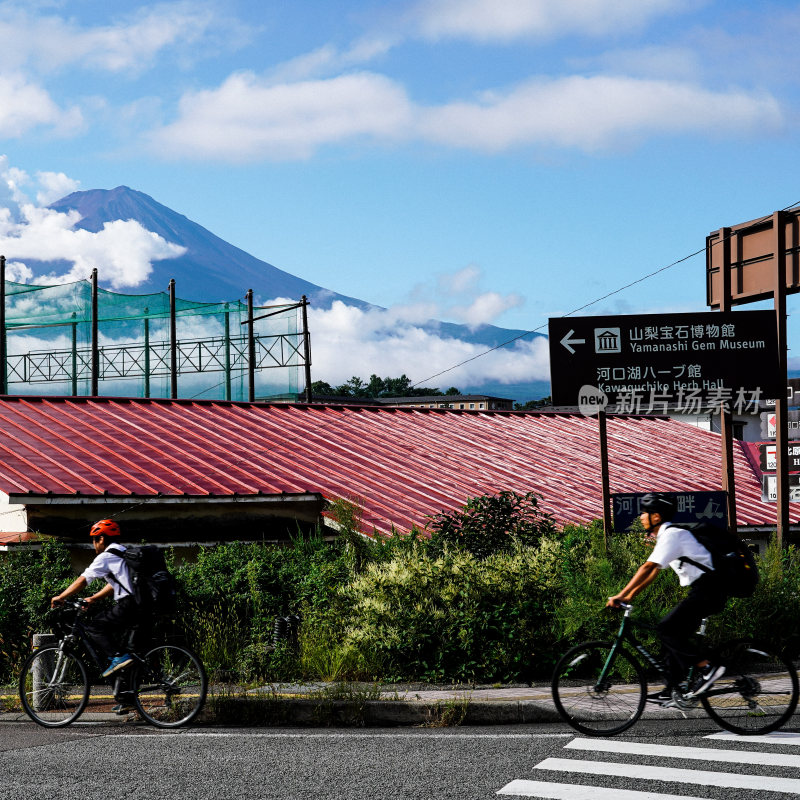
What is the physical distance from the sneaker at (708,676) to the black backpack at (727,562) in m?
0.59

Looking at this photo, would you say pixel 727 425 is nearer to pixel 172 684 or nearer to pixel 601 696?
pixel 601 696

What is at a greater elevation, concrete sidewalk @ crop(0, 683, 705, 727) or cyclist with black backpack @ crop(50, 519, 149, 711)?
cyclist with black backpack @ crop(50, 519, 149, 711)

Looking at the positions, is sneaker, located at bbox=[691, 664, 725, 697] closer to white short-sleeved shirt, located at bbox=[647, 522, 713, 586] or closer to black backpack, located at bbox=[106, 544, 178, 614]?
white short-sleeved shirt, located at bbox=[647, 522, 713, 586]

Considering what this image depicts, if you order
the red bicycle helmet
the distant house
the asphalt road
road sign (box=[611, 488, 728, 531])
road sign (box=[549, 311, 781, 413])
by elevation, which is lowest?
the asphalt road

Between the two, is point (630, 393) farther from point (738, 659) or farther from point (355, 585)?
point (738, 659)

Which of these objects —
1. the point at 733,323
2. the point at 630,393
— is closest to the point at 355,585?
the point at 630,393

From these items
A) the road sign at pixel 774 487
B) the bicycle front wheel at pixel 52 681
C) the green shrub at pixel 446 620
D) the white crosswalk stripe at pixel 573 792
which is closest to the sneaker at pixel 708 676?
the white crosswalk stripe at pixel 573 792

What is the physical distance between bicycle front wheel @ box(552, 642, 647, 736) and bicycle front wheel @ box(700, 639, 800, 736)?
563 mm

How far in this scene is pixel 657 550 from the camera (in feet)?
25.3

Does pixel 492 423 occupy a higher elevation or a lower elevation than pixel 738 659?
higher

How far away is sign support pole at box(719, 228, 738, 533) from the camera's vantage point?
14.2 metres

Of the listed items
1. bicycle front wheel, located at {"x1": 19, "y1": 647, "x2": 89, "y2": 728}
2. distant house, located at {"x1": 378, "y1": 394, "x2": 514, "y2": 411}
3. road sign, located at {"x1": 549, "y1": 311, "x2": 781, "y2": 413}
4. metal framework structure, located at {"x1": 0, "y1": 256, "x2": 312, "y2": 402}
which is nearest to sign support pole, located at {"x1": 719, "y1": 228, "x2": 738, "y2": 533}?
road sign, located at {"x1": 549, "y1": 311, "x2": 781, "y2": 413}

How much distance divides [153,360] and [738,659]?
3051 cm

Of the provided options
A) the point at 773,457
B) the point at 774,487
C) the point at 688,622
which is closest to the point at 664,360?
the point at 773,457
